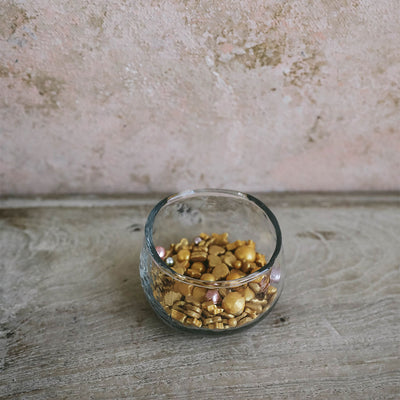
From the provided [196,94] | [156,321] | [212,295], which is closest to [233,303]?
[212,295]

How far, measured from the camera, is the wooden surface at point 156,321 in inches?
20.1

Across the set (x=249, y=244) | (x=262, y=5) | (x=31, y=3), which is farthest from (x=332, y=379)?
(x=31, y=3)

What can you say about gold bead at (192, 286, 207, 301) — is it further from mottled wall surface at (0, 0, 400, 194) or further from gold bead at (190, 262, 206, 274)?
mottled wall surface at (0, 0, 400, 194)

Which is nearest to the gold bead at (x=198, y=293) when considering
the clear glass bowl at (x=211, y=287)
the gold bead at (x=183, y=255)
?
the clear glass bowl at (x=211, y=287)

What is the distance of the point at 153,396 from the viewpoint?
19.5 inches

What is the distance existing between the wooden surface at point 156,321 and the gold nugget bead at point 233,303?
8 centimetres

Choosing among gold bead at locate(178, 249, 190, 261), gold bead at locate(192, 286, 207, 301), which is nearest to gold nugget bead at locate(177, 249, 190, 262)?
gold bead at locate(178, 249, 190, 261)

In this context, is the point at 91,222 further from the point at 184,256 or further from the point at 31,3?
the point at 31,3

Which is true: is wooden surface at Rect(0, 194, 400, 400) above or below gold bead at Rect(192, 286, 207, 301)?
below

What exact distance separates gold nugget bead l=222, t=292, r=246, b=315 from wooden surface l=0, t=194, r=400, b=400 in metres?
0.08

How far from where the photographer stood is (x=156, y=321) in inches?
22.7

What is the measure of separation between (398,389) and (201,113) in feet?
1.62

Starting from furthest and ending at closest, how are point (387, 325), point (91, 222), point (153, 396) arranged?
1. point (91, 222)
2. point (387, 325)
3. point (153, 396)

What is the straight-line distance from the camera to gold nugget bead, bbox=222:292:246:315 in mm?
506
